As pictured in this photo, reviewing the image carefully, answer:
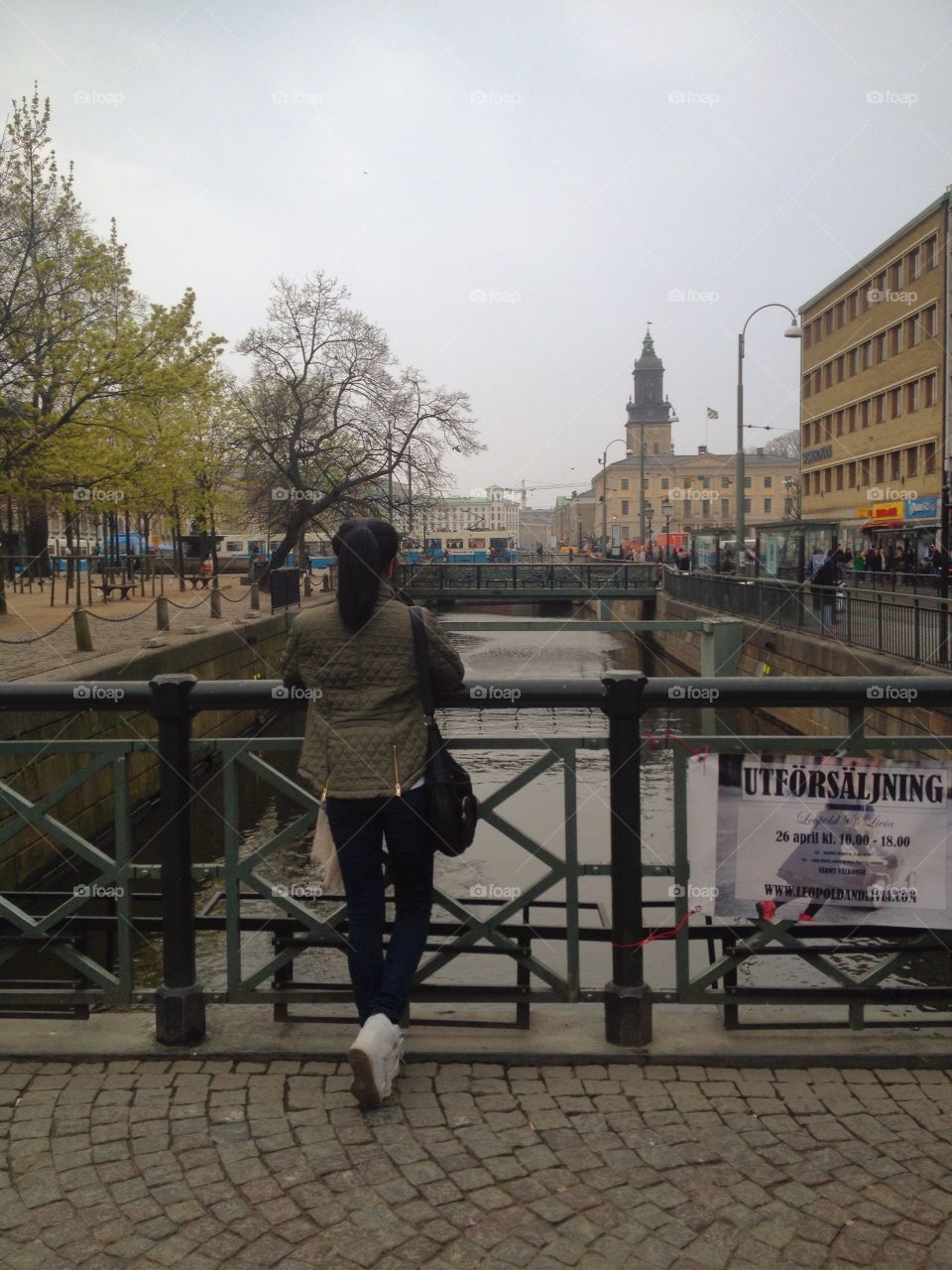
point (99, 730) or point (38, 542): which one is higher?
point (38, 542)

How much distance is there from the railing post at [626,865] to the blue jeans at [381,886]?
2.02ft

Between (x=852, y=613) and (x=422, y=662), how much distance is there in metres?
18.7

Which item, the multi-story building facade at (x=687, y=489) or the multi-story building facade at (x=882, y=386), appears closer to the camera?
the multi-story building facade at (x=882, y=386)

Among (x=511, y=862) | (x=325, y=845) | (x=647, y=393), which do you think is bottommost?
(x=511, y=862)

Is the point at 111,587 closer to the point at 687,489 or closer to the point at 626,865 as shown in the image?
the point at 626,865

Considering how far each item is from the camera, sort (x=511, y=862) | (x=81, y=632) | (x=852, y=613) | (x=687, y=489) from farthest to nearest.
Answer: (x=687, y=489) → (x=852, y=613) → (x=81, y=632) → (x=511, y=862)

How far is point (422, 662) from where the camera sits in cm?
365

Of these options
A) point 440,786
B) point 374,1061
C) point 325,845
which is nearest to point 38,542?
point 325,845

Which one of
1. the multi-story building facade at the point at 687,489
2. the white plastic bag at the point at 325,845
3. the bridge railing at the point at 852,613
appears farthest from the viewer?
the multi-story building facade at the point at 687,489

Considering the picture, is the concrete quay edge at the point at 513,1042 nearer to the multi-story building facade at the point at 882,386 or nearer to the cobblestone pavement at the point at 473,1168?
the cobblestone pavement at the point at 473,1168

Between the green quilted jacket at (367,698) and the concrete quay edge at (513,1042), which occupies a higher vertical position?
the green quilted jacket at (367,698)

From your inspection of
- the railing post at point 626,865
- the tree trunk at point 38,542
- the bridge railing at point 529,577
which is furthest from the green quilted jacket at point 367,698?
the bridge railing at point 529,577

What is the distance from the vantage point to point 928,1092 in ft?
11.6

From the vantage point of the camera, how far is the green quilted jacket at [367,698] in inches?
142
